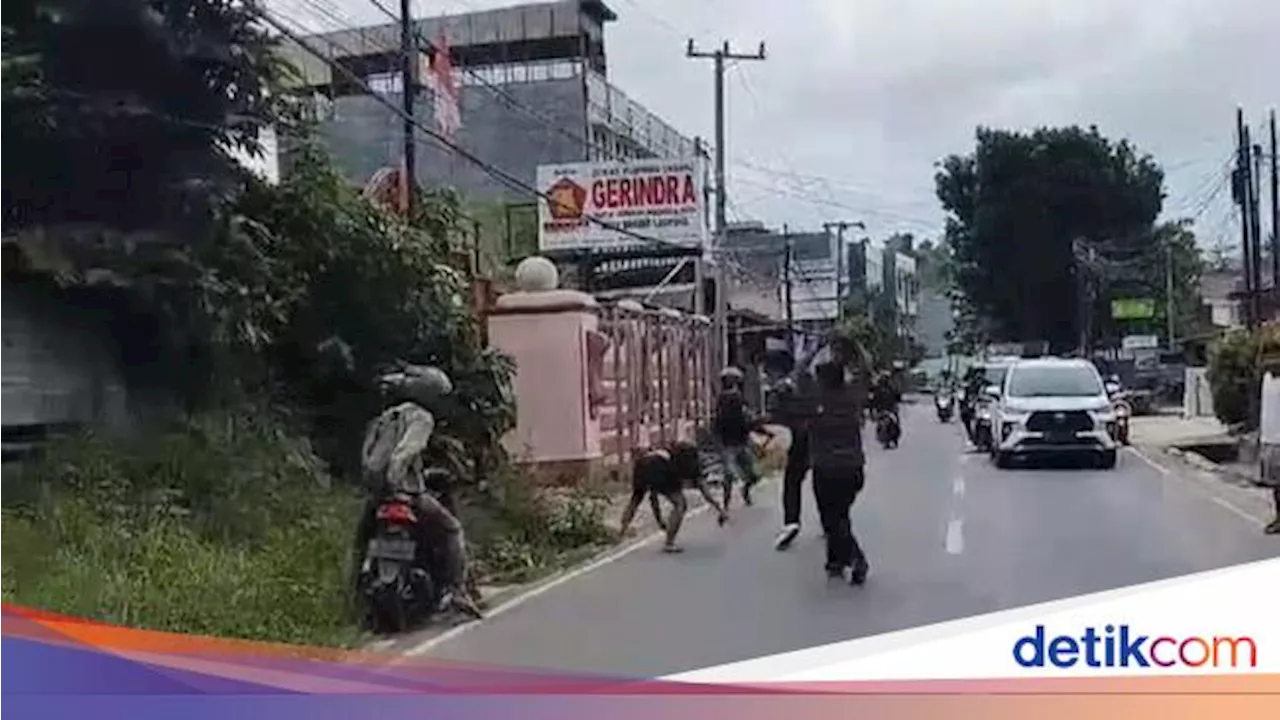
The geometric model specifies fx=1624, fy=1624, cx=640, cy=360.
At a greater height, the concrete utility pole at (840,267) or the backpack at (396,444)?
the concrete utility pole at (840,267)

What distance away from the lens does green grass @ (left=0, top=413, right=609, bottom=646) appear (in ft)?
13.5

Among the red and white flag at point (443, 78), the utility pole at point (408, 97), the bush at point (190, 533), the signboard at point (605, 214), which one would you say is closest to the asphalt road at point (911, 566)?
the bush at point (190, 533)

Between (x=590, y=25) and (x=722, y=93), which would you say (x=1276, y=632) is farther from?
(x=590, y=25)

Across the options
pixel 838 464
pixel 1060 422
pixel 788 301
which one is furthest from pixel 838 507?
pixel 1060 422

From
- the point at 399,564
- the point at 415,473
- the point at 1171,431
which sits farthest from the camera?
the point at 399,564

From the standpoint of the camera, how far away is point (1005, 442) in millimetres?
3916

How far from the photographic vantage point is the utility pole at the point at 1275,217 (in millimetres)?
3498

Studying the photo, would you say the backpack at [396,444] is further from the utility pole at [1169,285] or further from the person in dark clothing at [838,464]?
the utility pole at [1169,285]

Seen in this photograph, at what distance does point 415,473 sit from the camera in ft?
15.6

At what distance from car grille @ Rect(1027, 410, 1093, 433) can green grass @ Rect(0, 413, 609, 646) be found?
134cm

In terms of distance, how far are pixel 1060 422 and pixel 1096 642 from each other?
1110mm

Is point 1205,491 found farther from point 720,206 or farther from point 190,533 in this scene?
point 190,533

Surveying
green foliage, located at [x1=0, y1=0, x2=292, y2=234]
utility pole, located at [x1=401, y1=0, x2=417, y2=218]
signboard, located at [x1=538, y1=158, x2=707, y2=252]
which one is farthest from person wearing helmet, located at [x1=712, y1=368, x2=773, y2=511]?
signboard, located at [x1=538, y1=158, x2=707, y2=252]

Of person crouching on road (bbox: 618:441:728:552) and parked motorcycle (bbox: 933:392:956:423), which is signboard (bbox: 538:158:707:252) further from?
parked motorcycle (bbox: 933:392:956:423)
